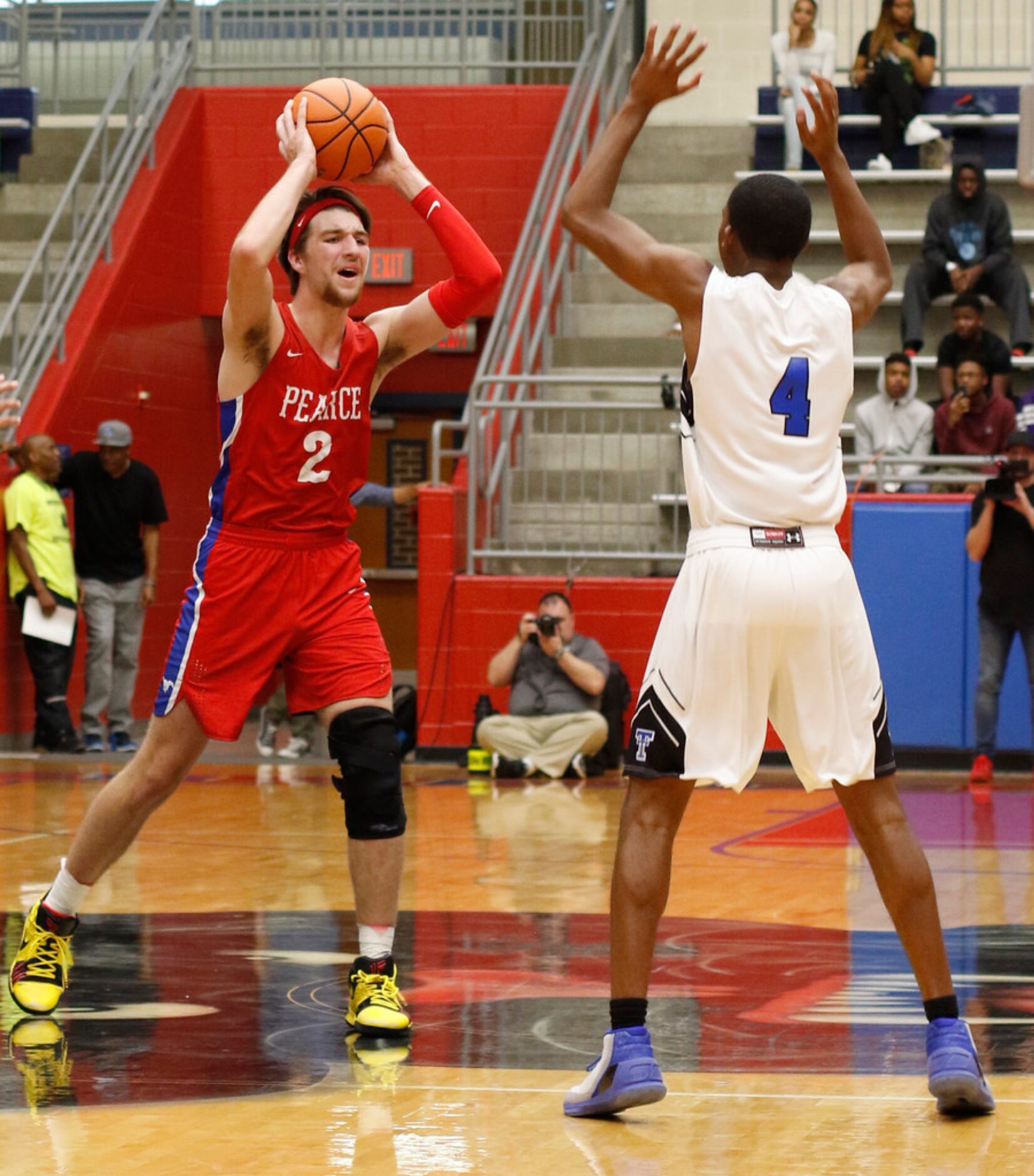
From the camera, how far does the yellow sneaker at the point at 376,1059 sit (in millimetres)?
4629

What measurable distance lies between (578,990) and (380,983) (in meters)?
0.72

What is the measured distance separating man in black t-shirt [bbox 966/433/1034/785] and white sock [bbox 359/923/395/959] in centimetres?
761

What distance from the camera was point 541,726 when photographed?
1265 centimetres

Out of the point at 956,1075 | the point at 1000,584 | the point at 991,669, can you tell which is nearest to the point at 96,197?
the point at 1000,584

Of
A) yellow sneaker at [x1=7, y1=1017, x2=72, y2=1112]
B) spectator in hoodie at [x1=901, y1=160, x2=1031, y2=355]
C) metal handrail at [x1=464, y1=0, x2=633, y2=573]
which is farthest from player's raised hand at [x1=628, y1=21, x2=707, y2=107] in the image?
spectator in hoodie at [x1=901, y1=160, x2=1031, y2=355]

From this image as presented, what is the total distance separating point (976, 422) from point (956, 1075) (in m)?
10.1

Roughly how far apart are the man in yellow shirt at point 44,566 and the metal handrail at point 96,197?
1.38m

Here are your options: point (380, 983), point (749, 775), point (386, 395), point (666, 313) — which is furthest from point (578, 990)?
point (386, 395)

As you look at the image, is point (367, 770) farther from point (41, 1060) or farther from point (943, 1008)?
point (943, 1008)

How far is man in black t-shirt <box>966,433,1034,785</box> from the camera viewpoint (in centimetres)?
1234

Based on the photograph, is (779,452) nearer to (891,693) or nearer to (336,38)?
(891,693)

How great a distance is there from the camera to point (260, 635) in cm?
539

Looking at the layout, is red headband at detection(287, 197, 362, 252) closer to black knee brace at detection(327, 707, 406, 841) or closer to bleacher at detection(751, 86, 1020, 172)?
black knee brace at detection(327, 707, 406, 841)

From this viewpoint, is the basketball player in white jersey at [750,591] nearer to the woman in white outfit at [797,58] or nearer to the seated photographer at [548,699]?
the seated photographer at [548,699]
